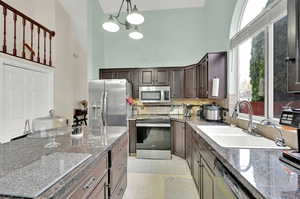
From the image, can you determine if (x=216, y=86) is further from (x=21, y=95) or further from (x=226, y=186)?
(x=21, y=95)

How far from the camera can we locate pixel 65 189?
2.76 ft

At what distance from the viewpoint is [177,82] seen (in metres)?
4.30

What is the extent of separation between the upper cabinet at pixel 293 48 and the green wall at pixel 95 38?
3.84m

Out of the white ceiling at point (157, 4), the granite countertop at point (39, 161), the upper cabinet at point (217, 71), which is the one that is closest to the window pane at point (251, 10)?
the upper cabinet at point (217, 71)

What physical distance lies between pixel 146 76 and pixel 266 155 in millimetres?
3444

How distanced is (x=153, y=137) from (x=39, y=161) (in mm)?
2937

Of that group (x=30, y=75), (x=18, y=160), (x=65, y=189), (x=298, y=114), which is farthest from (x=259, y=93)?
(x=30, y=75)

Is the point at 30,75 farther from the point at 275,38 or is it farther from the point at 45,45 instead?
the point at 275,38

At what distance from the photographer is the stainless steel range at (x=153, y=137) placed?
149 inches

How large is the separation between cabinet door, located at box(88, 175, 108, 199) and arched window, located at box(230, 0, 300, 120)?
2.02 metres

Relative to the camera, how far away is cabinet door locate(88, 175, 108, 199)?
1240mm

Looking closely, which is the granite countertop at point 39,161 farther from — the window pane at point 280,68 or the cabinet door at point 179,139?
the cabinet door at point 179,139

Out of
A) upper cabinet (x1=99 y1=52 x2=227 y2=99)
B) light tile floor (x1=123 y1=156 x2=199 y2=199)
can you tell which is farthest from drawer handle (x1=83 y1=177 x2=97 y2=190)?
upper cabinet (x1=99 y1=52 x2=227 y2=99)

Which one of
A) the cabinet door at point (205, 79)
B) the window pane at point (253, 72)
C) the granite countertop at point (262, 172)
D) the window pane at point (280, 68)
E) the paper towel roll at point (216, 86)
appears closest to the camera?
the granite countertop at point (262, 172)
